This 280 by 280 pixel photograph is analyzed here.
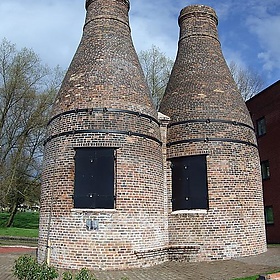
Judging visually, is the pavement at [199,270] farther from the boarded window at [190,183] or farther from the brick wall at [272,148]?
the brick wall at [272,148]

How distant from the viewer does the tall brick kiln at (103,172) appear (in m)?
10.2

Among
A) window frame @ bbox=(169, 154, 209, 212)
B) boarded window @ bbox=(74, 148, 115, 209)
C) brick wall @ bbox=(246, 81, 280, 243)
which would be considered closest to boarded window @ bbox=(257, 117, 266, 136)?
brick wall @ bbox=(246, 81, 280, 243)

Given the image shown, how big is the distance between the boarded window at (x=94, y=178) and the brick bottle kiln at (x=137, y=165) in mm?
30

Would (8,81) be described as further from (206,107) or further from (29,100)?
(206,107)

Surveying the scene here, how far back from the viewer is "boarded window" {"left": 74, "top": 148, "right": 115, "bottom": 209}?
34.4 feet

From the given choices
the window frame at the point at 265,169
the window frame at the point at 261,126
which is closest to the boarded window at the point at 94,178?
the window frame at the point at 265,169

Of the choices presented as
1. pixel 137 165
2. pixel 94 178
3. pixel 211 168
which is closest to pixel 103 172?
pixel 94 178

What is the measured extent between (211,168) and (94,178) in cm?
416

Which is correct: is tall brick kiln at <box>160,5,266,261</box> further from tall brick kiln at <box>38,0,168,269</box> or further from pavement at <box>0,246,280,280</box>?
tall brick kiln at <box>38,0,168,269</box>

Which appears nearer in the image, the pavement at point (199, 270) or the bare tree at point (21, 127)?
the pavement at point (199, 270)

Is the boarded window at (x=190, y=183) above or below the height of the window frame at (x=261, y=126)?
below

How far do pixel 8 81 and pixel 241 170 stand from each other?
799 inches

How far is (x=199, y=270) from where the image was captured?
9875mm

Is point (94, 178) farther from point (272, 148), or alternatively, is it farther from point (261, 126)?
point (261, 126)
